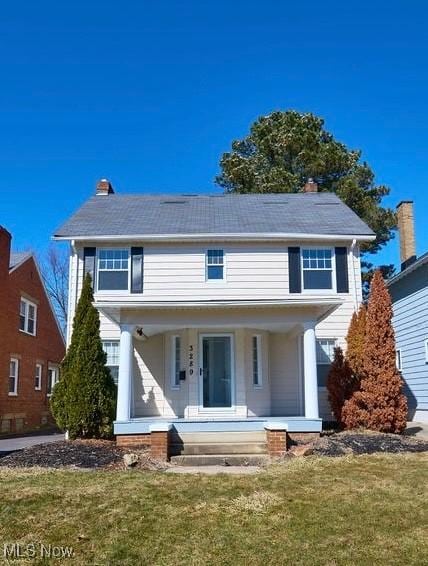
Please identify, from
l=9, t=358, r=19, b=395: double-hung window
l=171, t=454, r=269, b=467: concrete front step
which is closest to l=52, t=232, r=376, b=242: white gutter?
l=171, t=454, r=269, b=467: concrete front step

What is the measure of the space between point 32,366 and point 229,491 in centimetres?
1613

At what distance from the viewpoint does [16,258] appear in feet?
69.9

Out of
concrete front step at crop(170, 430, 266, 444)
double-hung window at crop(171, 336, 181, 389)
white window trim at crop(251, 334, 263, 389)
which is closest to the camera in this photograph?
concrete front step at crop(170, 430, 266, 444)

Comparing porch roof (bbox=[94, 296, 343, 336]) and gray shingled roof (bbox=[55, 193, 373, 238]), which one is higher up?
gray shingled roof (bbox=[55, 193, 373, 238])

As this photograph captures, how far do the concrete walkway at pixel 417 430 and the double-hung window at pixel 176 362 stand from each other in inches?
216

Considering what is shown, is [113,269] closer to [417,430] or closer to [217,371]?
[217,371]

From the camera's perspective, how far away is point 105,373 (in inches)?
477

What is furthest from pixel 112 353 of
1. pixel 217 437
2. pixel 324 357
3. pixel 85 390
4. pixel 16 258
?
pixel 16 258

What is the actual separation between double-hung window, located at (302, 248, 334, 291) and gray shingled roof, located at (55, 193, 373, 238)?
56cm

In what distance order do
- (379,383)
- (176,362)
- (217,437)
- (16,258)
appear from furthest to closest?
(16,258) < (176,362) < (379,383) < (217,437)

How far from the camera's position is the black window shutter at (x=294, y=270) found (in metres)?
15.2

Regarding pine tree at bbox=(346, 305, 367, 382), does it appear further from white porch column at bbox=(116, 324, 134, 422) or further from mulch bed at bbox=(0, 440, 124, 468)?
mulch bed at bbox=(0, 440, 124, 468)

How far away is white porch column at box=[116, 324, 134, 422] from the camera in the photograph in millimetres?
11211

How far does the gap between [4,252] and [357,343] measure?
12.1 meters
